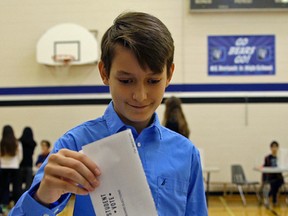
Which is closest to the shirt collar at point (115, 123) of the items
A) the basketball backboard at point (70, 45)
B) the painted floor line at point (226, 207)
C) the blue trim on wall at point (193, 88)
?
the painted floor line at point (226, 207)

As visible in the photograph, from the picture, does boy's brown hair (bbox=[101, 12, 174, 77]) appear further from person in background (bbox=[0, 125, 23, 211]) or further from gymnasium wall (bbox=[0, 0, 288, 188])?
gymnasium wall (bbox=[0, 0, 288, 188])

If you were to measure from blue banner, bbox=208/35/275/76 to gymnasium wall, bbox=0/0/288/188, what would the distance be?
12 cm

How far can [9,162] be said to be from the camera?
7078 mm

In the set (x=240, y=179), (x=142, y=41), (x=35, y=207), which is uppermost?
(x=142, y=41)

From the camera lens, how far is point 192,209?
1.12 m

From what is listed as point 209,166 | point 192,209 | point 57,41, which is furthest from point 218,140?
point 192,209

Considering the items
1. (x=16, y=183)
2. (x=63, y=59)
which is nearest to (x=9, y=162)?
Result: (x=16, y=183)

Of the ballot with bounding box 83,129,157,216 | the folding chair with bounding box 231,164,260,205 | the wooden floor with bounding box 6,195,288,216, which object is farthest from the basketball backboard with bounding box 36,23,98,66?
the ballot with bounding box 83,129,157,216

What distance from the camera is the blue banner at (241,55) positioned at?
9.10m

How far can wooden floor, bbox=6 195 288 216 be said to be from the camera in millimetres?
6965

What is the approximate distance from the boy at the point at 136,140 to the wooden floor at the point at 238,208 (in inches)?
238

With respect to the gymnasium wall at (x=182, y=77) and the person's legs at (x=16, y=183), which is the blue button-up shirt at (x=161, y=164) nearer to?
the person's legs at (x=16, y=183)

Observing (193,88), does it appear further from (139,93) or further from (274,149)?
(139,93)

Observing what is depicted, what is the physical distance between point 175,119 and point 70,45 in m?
4.70
